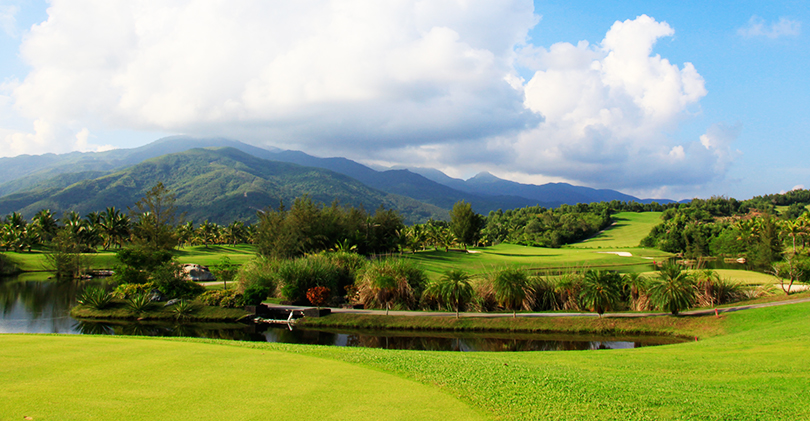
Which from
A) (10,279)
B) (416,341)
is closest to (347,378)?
(416,341)

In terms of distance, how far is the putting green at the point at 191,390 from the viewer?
5.27m

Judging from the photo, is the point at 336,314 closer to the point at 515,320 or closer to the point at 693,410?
the point at 515,320

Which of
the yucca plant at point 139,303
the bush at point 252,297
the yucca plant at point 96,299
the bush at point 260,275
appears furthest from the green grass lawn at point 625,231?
the yucca plant at point 96,299

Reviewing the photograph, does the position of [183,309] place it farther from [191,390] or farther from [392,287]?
[191,390]

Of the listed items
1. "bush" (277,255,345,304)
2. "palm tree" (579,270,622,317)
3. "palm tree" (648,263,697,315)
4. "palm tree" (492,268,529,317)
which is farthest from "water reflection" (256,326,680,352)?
"bush" (277,255,345,304)

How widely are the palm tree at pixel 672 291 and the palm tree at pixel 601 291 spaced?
218cm

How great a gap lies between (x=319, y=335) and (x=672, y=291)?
19933 mm

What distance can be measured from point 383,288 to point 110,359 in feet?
75.5

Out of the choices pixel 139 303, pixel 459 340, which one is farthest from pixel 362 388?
pixel 139 303

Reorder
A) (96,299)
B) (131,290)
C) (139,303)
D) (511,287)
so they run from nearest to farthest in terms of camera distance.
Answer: (511,287) < (139,303) < (96,299) < (131,290)

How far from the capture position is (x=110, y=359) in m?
7.90

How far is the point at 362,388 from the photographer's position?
7043 mm

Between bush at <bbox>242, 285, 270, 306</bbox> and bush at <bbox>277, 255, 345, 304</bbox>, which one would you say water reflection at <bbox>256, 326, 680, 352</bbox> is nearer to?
bush at <bbox>242, 285, 270, 306</bbox>

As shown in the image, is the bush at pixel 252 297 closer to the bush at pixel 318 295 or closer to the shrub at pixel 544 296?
the bush at pixel 318 295
